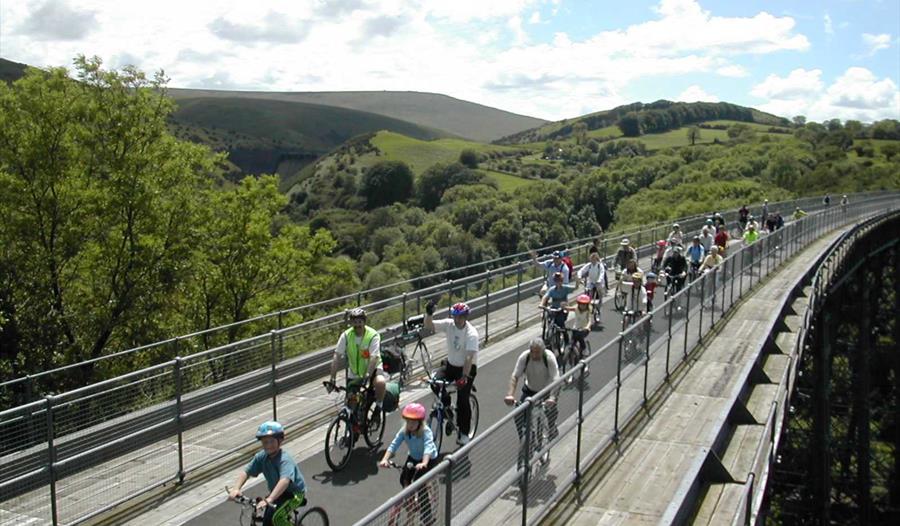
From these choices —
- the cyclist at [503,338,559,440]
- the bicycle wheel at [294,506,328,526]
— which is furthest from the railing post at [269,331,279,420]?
the bicycle wheel at [294,506,328,526]

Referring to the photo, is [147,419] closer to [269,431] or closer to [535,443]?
[269,431]

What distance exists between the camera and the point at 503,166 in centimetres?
19312

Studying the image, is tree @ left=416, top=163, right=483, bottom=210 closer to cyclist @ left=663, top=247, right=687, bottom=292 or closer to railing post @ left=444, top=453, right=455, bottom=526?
cyclist @ left=663, top=247, right=687, bottom=292

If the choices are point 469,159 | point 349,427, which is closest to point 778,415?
point 349,427

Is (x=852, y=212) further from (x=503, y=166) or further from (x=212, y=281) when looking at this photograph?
(x=503, y=166)

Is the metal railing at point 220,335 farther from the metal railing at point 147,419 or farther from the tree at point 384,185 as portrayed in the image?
the tree at point 384,185

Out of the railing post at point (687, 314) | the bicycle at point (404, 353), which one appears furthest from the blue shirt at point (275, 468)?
the railing post at point (687, 314)

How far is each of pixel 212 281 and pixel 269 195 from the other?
490 centimetres

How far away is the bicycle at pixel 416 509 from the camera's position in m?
6.19

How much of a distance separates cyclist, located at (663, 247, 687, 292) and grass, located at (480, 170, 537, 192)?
453 ft

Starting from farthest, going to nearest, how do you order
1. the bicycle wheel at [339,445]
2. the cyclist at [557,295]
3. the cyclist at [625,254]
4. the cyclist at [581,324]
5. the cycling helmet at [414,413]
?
the cyclist at [625,254]
the cyclist at [557,295]
the cyclist at [581,324]
the bicycle wheel at [339,445]
the cycling helmet at [414,413]

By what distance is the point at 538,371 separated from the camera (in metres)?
10.5

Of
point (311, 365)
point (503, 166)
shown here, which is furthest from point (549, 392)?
point (503, 166)

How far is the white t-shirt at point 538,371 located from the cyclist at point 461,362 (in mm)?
757
